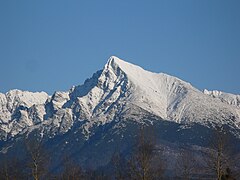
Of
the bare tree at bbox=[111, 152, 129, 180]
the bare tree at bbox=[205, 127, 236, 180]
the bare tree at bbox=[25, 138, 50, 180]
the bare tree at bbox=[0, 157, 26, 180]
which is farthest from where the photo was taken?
the bare tree at bbox=[0, 157, 26, 180]

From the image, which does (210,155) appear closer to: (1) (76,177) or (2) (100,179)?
(1) (76,177)

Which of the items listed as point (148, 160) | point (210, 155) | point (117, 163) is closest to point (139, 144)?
point (148, 160)

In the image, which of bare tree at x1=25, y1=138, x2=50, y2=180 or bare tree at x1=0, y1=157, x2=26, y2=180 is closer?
bare tree at x1=25, y1=138, x2=50, y2=180

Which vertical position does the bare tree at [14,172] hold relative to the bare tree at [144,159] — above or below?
above

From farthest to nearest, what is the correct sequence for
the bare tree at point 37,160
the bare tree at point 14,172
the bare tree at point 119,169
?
the bare tree at point 14,172, the bare tree at point 119,169, the bare tree at point 37,160

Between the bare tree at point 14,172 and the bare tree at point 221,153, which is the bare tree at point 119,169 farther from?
the bare tree at point 221,153

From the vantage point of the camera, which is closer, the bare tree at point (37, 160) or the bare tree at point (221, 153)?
the bare tree at point (221, 153)

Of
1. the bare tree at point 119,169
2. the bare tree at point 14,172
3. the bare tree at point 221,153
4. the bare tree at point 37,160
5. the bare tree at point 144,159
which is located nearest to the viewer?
the bare tree at point 144,159

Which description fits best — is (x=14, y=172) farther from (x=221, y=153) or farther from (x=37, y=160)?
(x=221, y=153)

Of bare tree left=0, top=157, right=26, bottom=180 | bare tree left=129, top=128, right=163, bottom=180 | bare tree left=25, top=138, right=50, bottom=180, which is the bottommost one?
bare tree left=129, top=128, right=163, bottom=180

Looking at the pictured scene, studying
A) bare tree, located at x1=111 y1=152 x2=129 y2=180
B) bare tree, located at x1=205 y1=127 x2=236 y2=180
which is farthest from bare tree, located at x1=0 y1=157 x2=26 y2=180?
bare tree, located at x1=205 y1=127 x2=236 y2=180

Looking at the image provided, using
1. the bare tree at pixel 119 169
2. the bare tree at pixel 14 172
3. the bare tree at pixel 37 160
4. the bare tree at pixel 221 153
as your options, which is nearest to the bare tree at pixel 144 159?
the bare tree at pixel 221 153

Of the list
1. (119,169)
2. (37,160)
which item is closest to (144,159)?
(37,160)

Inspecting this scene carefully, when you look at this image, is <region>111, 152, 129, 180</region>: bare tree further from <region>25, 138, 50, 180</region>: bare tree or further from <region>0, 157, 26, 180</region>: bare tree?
<region>0, 157, 26, 180</region>: bare tree
